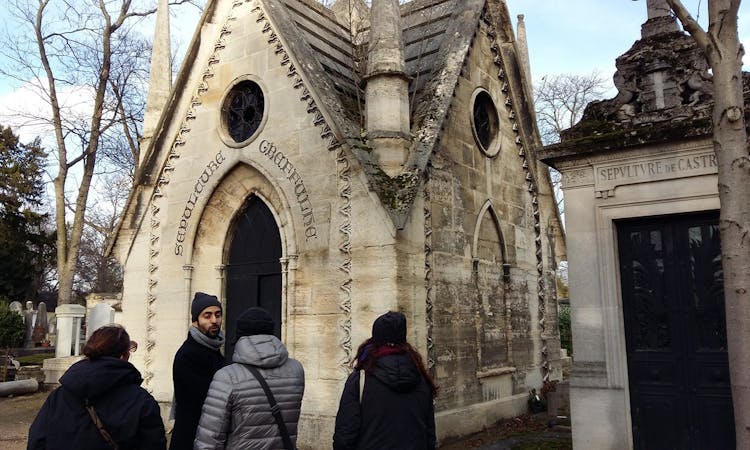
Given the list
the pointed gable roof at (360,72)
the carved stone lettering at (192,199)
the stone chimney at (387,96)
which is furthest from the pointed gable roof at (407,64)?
the carved stone lettering at (192,199)

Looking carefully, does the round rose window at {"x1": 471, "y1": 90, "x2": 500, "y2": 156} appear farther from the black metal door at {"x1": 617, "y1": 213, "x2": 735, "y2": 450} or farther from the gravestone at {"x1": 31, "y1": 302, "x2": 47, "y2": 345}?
the gravestone at {"x1": 31, "y1": 302, "x2": 47, "y2": 345}

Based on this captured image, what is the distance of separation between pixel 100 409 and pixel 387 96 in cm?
656

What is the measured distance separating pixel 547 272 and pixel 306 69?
6970 millimetres

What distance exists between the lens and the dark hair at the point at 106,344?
3.19m

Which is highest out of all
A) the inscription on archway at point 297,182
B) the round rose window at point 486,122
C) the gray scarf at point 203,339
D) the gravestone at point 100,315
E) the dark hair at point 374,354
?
the round rose window at point 486,122

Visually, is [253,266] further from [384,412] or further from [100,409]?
[100,409]

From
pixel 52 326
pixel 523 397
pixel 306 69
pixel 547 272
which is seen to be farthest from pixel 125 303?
pixel 52 326

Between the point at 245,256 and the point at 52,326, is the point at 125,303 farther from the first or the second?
the point at 52,326

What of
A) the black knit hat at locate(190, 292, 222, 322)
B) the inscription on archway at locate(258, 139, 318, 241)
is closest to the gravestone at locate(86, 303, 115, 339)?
the inscription on archway at locate(258, 139, 318, 241)

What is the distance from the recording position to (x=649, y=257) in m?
5.83

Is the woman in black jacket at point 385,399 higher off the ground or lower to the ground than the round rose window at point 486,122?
lower

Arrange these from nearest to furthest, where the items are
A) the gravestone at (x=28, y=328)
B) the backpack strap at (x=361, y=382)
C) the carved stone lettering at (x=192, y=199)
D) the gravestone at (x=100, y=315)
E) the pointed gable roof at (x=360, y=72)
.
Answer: the backpack strap at (x=361, y=382), the pointed gable roof at (x=360, y=72), the carved stone lettering at (x=192, y=199), the gravestone at (x=100, y=315), the gravestone at (x=28, y=328)

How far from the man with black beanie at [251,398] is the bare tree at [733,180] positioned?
287cm

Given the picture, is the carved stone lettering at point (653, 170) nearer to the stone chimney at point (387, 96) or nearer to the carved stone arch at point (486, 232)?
the stone chimney at point (387, 96)
